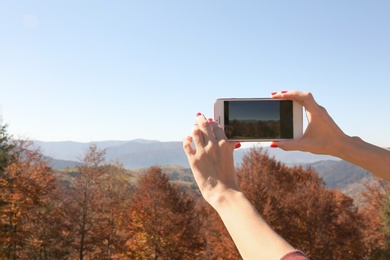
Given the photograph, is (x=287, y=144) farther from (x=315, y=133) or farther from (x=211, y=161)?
(x=211, y=161)

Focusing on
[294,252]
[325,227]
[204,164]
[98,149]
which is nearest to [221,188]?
[204,164]

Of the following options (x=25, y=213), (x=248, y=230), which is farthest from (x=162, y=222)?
(x=248, y=230)

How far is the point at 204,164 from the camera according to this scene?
1.96 metres

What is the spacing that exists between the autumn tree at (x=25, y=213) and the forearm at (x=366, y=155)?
23092 mm

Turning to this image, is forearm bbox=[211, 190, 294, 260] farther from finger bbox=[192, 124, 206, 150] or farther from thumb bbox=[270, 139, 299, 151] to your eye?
thumb bbox=[270, 139, 299, 151]

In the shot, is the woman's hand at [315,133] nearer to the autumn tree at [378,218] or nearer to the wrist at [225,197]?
the wrist at [225,197]

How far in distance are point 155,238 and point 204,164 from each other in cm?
2558

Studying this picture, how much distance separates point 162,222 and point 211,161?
25767mm

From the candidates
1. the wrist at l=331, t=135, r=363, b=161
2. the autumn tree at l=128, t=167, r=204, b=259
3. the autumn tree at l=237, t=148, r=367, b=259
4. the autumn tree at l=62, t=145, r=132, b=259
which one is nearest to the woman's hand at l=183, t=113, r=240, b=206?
the wrist at l=331, t=135, r=363, b=161

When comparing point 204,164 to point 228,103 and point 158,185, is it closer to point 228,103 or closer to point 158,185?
point 228,103

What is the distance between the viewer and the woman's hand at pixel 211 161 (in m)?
1.92

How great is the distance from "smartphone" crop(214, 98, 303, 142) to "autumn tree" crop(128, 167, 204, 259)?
23894 mm

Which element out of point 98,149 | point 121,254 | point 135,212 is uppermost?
point 98,149

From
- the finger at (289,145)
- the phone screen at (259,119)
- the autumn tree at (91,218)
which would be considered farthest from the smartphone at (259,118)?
the autumn tree at (91,218)
